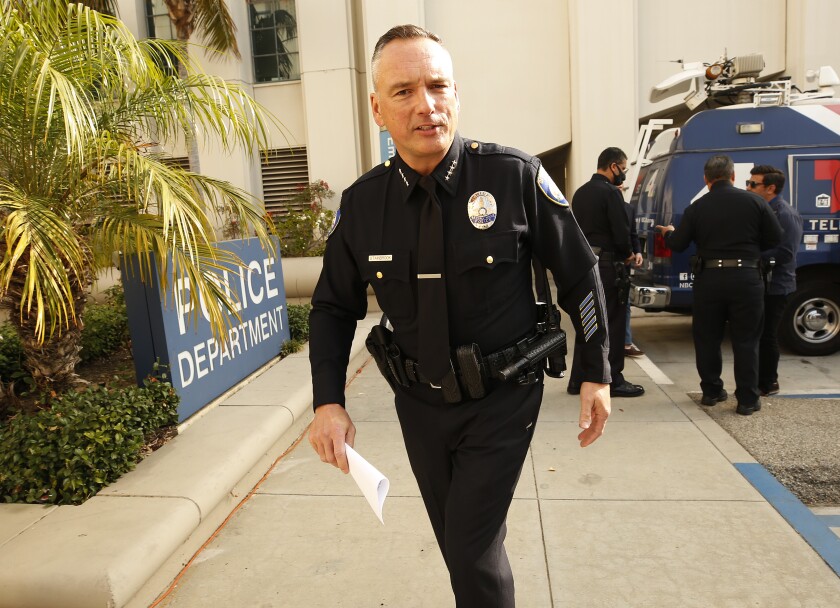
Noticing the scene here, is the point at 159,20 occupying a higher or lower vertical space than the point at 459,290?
higher

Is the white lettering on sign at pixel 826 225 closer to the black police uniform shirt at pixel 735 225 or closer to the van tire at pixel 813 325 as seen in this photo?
the van tire at pixel 813 325

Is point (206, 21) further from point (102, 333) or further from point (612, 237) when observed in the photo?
point (612, 237)

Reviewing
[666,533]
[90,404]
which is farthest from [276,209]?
[666,533]

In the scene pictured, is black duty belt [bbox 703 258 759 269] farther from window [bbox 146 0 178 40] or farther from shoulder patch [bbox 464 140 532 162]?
window [bbox 146 0 178 40]

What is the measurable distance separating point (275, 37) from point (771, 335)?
35.1ft

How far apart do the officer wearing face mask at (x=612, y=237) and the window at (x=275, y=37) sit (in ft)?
28.7

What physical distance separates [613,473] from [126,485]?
273 cm

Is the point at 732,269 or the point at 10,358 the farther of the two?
the point at 10,358

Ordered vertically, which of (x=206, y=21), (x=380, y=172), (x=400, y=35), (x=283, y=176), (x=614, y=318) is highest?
(x=206, y=21)

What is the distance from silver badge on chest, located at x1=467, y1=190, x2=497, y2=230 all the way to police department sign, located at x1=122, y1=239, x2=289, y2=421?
2.73 meters

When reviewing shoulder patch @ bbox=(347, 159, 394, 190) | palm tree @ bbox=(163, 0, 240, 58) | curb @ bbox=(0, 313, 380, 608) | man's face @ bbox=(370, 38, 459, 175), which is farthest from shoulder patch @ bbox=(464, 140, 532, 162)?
palm tree @ bbox=(163, 0, 240, 58)

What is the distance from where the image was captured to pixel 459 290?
6.26ft

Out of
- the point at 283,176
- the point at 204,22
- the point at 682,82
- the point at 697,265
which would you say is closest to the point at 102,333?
the point at 697,265

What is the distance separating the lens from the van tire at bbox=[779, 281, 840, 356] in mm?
6520
